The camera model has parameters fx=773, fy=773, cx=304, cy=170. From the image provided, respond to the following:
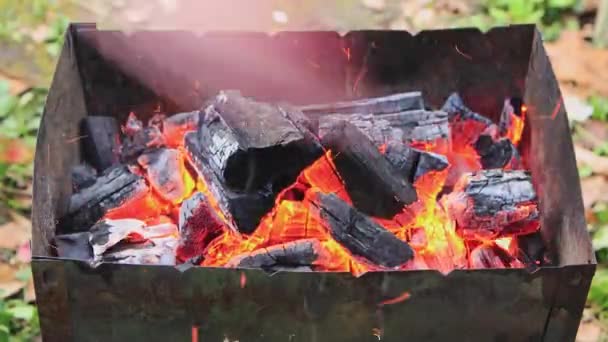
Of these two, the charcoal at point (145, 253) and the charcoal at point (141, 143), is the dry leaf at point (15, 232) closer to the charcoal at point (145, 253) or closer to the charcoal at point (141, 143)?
the charcoal at point (141, 143)

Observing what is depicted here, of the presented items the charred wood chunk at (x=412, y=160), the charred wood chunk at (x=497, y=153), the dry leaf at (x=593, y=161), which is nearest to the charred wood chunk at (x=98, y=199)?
the charred wood chunk at (x=412, y=160)

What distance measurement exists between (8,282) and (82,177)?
51 centimetres

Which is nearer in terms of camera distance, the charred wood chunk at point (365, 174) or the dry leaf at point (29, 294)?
the charred wood chunk at point (365, 174)

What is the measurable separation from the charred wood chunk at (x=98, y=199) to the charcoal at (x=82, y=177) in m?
0.03

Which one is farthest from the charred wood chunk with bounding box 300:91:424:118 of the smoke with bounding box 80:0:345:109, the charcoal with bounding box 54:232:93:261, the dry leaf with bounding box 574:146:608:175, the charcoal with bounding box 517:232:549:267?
the dry leaf with bounding box 574:146:608:175

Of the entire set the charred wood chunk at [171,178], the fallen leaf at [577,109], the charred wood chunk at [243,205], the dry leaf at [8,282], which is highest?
the fallen leaf at [577,109]

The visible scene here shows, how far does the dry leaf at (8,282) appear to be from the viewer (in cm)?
248

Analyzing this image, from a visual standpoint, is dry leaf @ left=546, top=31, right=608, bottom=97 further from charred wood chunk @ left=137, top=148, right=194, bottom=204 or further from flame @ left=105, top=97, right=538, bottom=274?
charred wood chunk @ left=137, top=148, right=194, bottom=204

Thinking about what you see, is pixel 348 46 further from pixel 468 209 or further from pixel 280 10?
pixel 280 10

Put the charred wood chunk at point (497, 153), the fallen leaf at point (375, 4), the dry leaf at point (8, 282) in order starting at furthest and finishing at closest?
the fallen leaf at point (375, 4) < the dry leaf at point (8, 282) < the charred wood chunk at point (497, 153)

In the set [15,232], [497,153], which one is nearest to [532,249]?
[497,153]

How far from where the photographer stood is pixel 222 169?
201 cm

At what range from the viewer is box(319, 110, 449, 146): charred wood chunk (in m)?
2.29

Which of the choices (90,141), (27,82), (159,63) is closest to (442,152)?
(159,63)
